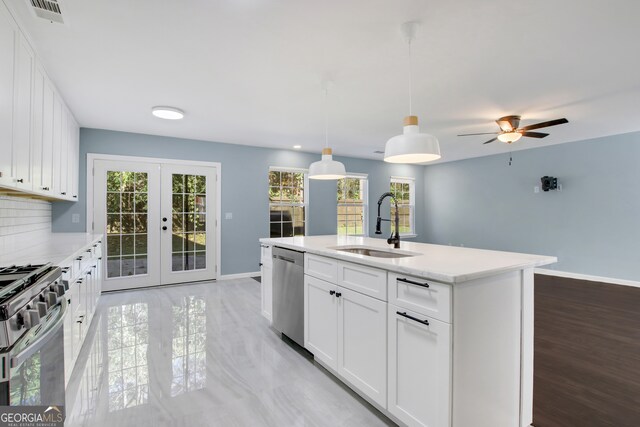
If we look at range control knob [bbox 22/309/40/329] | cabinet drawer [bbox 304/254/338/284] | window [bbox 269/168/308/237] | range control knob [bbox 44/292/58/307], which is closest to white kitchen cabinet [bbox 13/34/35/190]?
range control knob [bbox 44/292/58/307]

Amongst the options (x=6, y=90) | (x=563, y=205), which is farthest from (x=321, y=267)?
(x=563, y=205)

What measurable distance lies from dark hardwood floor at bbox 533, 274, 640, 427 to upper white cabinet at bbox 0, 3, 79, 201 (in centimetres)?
357

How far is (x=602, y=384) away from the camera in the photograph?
Result: 213cm

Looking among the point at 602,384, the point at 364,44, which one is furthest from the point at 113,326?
the point at 602,384

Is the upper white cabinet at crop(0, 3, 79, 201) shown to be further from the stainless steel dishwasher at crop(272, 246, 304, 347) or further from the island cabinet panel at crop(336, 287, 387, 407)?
the island cabinet panel at crop(336, 287, 387, 407)

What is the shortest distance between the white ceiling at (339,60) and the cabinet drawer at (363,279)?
1632 mm

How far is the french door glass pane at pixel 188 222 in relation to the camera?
5.07m

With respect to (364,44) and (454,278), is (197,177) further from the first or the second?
(454,278)

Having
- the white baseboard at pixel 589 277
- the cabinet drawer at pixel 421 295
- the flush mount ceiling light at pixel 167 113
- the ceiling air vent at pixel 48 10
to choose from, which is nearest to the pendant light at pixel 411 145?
the cabinet drawer at pixel 421 295

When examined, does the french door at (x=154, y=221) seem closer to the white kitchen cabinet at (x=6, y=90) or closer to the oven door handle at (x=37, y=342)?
the white kitchen cabinet at (x=6, y=90)

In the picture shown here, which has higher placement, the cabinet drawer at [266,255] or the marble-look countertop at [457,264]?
the marble-look countertop at [457,264]

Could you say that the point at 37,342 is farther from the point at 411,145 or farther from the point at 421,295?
the point at 411,145

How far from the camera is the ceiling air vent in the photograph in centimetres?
186

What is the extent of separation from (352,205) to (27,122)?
578cm
